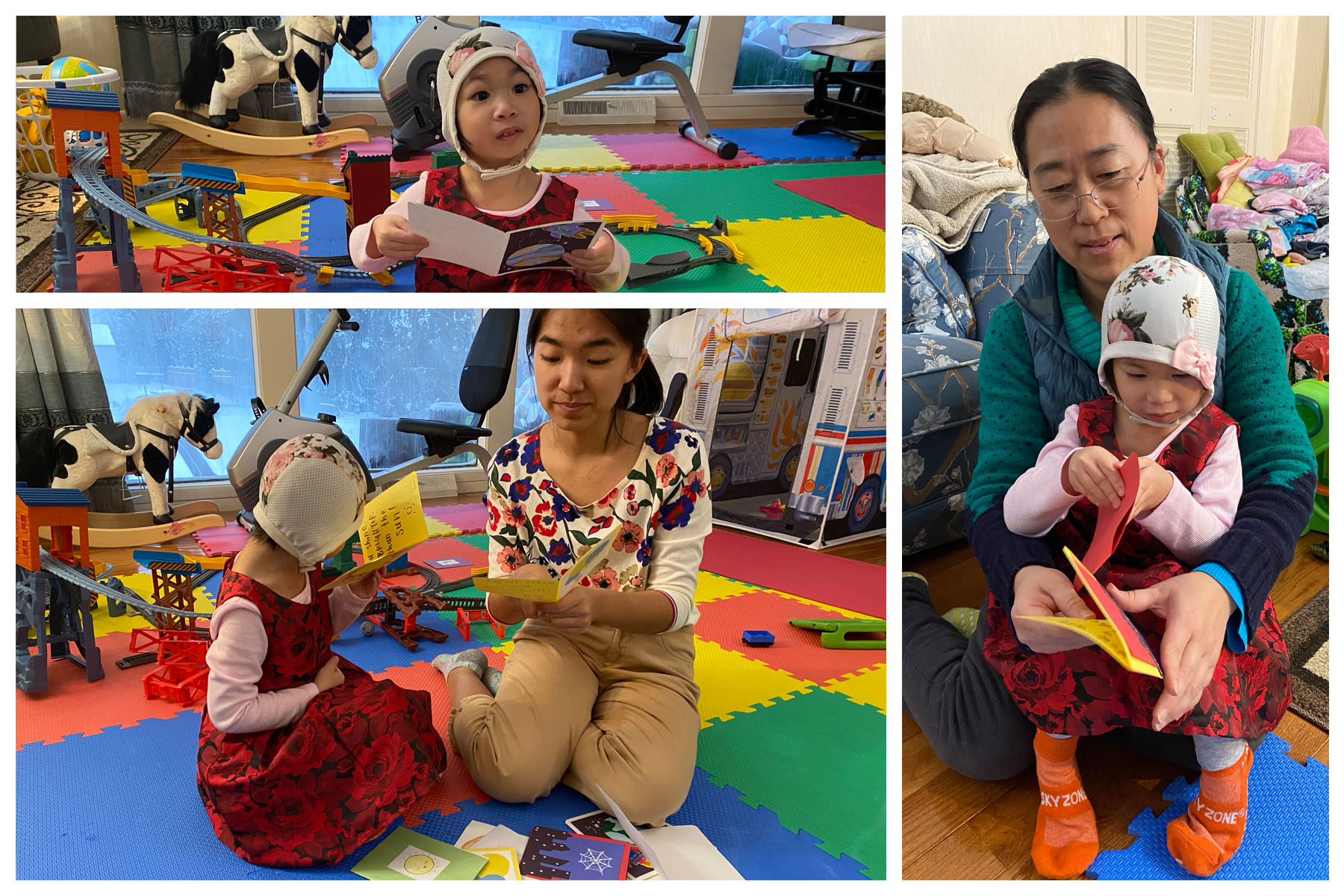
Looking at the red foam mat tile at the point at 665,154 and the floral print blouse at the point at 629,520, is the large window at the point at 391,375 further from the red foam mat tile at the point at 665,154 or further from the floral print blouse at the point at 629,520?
the floral print blouse at the point at 629,520

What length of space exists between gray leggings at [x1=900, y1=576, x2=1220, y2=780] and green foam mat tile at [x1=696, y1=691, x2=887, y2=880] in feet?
0.35

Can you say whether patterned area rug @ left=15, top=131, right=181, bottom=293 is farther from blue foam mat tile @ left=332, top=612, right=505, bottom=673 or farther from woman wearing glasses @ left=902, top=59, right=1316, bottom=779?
woman wearing glasses @ left=902, top=59, right=1316, bottom=779

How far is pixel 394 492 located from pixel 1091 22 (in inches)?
71.4

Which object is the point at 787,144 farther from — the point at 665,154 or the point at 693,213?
the point at 693,213

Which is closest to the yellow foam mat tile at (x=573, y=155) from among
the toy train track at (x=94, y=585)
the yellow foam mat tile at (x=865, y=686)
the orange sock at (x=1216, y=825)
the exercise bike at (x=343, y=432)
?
the exercise bike at (x=343, y=432)

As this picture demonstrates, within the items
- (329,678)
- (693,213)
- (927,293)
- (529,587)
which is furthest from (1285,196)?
(329,678)

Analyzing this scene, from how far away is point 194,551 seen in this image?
2.08 m

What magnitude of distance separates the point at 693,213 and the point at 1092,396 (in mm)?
1137

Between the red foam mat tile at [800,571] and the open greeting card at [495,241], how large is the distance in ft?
3.22

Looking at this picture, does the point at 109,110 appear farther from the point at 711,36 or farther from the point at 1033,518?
the point at 711,36

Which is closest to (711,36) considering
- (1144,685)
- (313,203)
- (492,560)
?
(313,203)

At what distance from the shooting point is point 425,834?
1.11m

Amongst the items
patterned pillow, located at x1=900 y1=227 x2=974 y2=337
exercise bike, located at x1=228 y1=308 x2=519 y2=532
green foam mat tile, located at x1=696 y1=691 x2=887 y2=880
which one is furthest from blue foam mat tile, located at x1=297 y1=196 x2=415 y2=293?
patterned pillow, located at x1=900 y1=227 x2=974 y2=337

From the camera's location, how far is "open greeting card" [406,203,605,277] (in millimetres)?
1125
